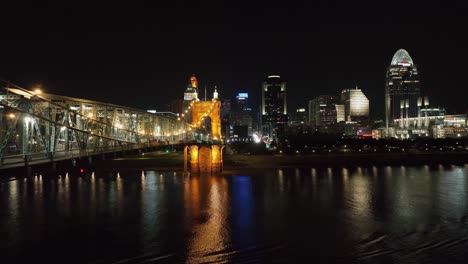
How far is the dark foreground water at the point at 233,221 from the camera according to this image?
1944cm

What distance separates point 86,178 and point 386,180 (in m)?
32.8

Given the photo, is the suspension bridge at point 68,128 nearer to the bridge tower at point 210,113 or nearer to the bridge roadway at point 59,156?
the bridge roadway at point 59,156

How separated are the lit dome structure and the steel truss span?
160728 millimetres

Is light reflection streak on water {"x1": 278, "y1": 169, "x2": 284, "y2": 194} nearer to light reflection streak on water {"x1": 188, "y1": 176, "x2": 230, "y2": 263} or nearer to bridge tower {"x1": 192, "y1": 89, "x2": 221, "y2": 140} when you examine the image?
light reflection streak on water {"x1": 188, "y1": 176, "x2": 230, "y2": 263}

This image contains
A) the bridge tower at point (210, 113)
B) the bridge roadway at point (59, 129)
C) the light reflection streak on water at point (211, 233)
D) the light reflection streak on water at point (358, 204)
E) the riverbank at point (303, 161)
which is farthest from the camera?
the bridge tower at point (210, 113)

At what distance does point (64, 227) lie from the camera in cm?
2439

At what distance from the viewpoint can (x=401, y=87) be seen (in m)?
193

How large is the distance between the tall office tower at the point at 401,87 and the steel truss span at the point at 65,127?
155613 millimetres

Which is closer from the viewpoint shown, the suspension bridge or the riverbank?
the suspension bridge

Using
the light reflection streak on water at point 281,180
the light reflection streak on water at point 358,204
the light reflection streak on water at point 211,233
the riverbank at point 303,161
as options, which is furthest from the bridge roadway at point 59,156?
the riverbank at point 303,161

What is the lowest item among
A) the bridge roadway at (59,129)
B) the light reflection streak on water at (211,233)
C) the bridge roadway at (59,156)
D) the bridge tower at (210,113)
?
the light reflection streak on water at (211,233)

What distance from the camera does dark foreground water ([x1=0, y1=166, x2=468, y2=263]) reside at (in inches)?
765

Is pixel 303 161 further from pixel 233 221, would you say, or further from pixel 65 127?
pixel 65 127

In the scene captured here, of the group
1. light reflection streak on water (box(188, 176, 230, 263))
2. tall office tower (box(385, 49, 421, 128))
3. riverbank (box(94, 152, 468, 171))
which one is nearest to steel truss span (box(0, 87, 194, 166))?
light reflection streak on water (box(188, 176, 230, 263))
